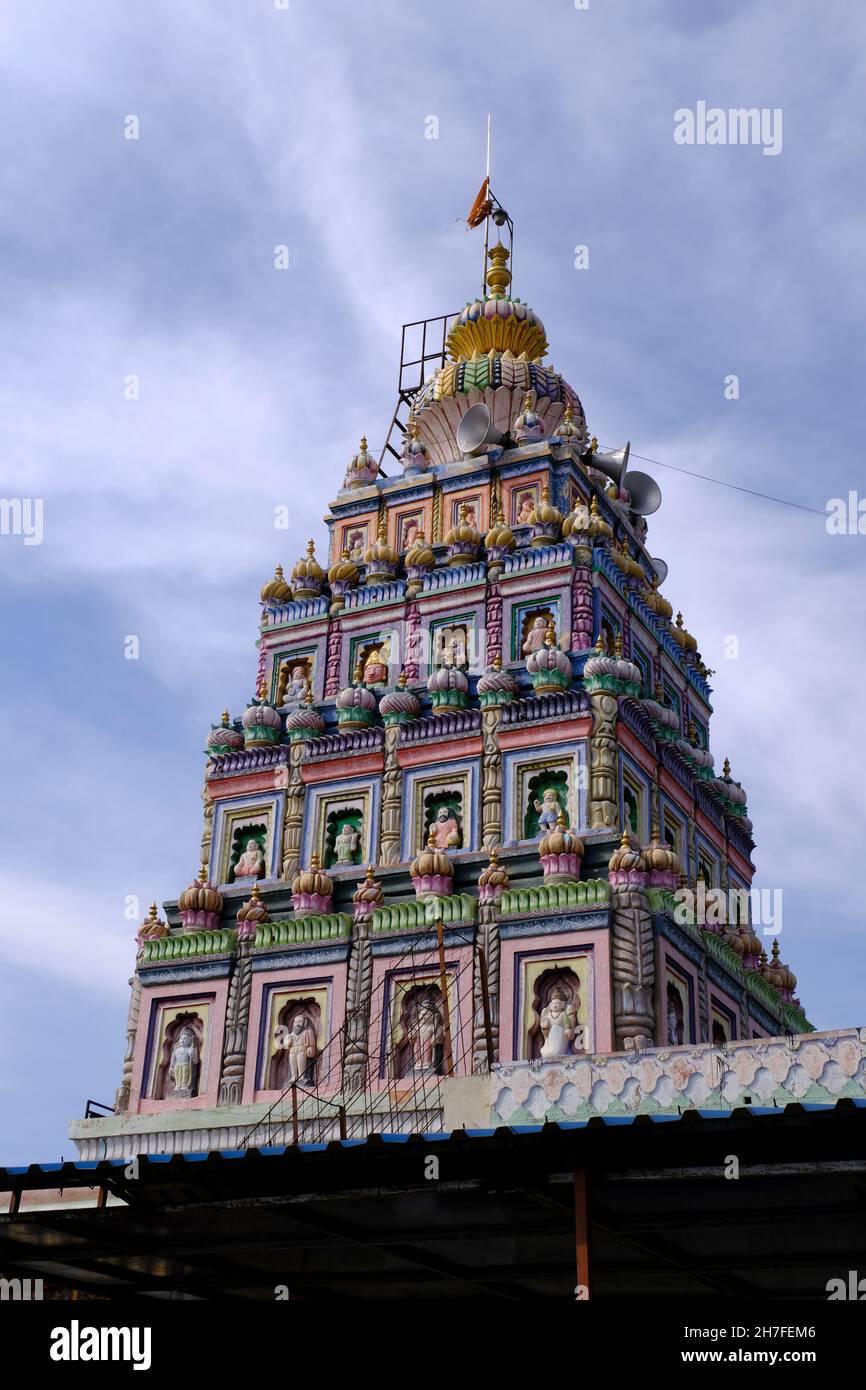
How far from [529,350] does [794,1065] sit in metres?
32.0

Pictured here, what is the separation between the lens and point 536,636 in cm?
4184

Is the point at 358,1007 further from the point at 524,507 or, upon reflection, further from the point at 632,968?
the point at 524,507

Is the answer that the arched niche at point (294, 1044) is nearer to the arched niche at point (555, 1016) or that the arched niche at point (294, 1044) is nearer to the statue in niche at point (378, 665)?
the arched niche at point (555, 1016)

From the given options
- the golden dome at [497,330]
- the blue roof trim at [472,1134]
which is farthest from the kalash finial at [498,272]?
the blue roof trim at [472,1134]

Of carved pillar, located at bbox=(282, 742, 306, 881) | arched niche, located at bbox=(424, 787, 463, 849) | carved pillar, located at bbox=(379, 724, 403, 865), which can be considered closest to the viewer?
arched niche, located at bbox=(424, 787, 463, 849)

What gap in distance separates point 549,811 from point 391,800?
4.69m

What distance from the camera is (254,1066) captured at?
120ft

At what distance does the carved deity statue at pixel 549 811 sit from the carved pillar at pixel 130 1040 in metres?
11.0

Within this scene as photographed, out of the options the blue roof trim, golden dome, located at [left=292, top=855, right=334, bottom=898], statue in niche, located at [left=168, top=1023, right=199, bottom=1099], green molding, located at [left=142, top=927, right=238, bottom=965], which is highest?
golden dome, located at [left=292, top=855, right=334, bottom=898]

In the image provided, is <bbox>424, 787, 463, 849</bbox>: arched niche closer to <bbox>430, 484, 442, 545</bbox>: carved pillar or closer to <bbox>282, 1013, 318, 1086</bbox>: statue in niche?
<bbox>282, 1013, 318, 1086</bbox>: statue in niche

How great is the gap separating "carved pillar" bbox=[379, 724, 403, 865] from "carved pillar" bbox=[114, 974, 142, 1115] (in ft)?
23.2

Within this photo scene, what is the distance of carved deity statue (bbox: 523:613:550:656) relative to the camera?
1641 inches

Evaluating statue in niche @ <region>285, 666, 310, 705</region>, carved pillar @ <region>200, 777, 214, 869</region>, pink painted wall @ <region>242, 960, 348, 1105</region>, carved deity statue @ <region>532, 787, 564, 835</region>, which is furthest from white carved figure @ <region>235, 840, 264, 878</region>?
carved deity statue @ <region>532, 787, 564, 835</region>

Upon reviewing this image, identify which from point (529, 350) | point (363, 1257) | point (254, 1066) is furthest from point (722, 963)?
point (529, 350)
